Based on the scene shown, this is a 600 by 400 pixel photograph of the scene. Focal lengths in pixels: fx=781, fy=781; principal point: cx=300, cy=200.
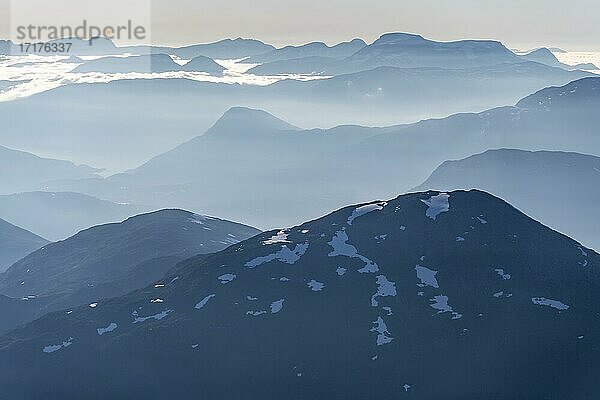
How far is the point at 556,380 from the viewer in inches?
7589

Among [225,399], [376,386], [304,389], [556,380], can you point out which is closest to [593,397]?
[556,380]

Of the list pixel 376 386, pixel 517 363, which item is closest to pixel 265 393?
pixel 376 386

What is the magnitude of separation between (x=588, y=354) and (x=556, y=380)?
12950 mm

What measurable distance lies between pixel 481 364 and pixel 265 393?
5569 cm

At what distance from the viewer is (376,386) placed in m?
198

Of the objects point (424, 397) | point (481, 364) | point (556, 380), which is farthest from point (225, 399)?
point (556, 380)

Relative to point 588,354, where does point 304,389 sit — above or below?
below

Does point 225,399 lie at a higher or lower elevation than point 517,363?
lower

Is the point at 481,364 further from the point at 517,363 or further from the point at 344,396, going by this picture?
the point at 344,396

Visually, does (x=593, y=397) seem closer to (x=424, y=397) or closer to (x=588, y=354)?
(x=588, y=354)

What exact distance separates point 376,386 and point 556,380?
145 feet

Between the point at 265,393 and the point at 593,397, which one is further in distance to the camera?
the point at 265,393

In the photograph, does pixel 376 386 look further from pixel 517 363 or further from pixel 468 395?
pixel 517 363

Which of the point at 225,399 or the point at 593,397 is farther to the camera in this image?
the point at 225,399
